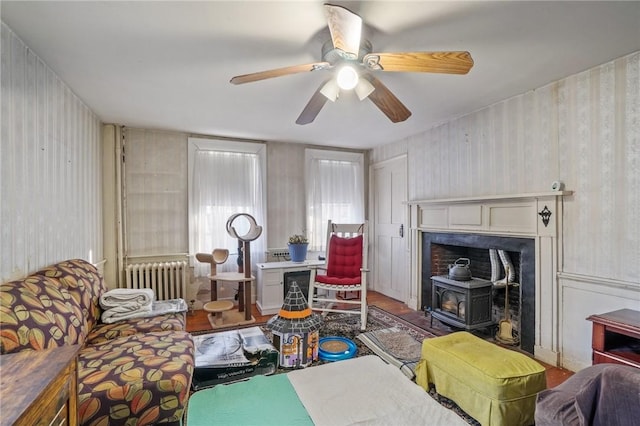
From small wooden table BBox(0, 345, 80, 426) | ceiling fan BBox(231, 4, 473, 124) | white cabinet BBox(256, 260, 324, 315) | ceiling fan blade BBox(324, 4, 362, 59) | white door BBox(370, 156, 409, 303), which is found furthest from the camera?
white door BBox(370, 156, 409, 303)

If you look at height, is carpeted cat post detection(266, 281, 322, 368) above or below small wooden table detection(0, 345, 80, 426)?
below

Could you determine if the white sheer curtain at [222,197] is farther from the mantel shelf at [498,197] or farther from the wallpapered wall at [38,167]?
the mantel shelf at [498,197]

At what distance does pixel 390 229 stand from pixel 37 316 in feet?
13.0

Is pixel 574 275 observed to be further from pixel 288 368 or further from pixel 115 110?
pixel 115 110

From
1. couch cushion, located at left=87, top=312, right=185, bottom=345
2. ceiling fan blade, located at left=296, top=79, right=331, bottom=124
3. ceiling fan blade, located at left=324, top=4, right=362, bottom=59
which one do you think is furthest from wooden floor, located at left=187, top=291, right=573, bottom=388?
ceiling fan blade, located at left=324, top=4, right=362, bottom=59

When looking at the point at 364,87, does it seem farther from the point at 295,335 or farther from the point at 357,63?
the point at 295,335

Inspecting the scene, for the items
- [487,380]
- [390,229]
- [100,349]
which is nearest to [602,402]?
[487,380]

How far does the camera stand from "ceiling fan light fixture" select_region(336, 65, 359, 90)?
1847mm

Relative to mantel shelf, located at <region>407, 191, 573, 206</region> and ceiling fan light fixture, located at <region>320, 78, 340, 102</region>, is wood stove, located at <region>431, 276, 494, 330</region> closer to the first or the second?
mantel shelf, located at <region>407, 191, 573, 206</region>

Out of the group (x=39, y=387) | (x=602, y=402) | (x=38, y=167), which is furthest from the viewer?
(x=38, y=167)

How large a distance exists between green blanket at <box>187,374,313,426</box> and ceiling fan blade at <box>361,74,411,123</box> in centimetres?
203

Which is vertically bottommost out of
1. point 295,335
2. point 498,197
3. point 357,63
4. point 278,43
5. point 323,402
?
point 323,402

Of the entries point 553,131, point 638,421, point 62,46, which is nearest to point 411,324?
point 553,131

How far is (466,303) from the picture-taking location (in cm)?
294
